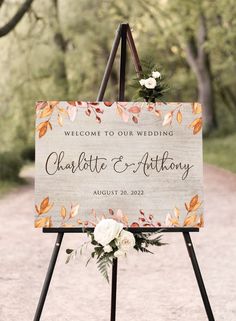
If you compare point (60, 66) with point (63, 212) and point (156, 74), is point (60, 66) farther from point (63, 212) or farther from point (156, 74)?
point (63, 212)

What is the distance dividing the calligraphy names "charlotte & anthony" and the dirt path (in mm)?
1607

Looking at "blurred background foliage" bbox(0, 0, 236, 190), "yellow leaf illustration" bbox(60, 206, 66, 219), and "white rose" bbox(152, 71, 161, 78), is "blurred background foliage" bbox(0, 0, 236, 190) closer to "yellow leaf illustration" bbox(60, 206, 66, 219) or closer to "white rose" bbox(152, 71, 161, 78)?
"white rose" bbox(152, 71, 161, 78)

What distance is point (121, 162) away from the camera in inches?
153

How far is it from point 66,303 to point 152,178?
2.05 metres

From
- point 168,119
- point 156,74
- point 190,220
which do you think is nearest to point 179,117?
point 168,119

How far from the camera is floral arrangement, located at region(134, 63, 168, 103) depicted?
4051 mm

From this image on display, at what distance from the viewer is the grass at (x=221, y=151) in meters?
18.2

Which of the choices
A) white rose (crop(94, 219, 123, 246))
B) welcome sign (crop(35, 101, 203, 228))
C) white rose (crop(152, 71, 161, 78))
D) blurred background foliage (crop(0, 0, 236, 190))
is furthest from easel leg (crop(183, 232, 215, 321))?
blurred background foliage (crop(0, 0, 236, 190))

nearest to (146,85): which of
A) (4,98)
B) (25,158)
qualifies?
(4,98)

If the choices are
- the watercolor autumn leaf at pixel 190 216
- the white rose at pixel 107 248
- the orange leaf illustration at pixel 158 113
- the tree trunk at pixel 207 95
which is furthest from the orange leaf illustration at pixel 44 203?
the tree trunk at pixel 207 95

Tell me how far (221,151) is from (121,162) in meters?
17.1

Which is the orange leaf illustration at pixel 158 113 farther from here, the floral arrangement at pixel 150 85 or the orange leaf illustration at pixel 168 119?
the floral arrangement at pixel 150 85

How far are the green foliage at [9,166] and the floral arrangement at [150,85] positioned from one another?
11.7 metres

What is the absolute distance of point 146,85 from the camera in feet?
13.2
